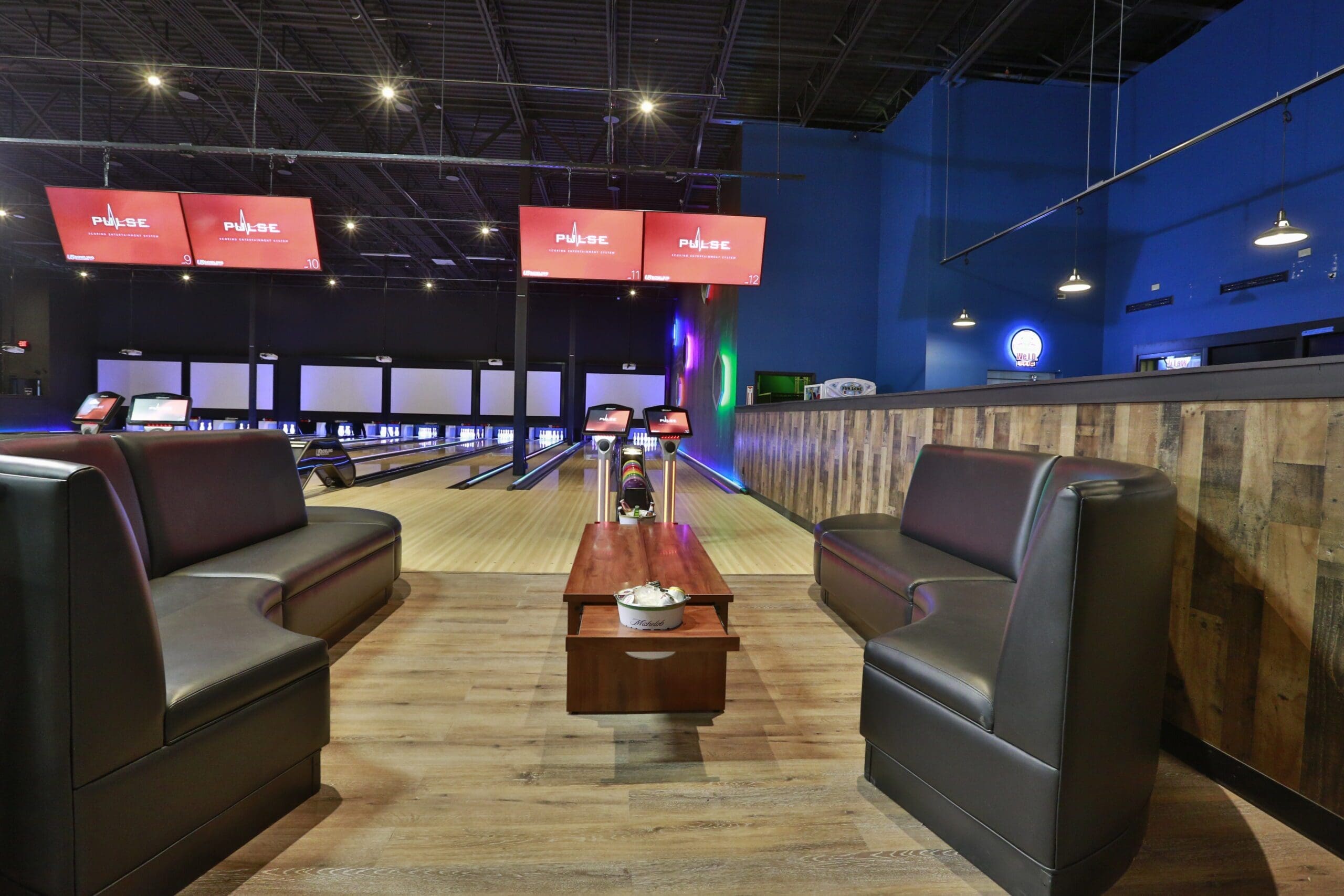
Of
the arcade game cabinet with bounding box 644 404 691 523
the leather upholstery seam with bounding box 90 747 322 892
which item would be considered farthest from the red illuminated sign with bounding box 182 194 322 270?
the leather upholstery seam with bounding box 90 747 322 892

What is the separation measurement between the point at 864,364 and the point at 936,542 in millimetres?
6071

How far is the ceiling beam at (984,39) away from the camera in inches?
215

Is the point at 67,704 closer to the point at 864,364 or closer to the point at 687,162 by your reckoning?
the point at 864,364

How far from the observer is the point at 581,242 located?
639 cm

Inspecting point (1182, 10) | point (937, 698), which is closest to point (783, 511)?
point (937, 698)

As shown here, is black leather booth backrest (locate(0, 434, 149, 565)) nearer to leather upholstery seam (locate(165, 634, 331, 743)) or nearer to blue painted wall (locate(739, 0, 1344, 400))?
leather upholstery seam (locate(165, 634, 331, 743))

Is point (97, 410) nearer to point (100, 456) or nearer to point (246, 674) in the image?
point (100, 456)

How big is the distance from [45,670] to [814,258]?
8351 millimetres

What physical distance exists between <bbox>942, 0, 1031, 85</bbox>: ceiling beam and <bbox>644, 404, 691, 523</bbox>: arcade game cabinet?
15.8 ft

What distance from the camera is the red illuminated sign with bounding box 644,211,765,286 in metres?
6.42

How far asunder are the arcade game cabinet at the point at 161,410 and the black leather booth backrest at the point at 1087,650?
887 cm

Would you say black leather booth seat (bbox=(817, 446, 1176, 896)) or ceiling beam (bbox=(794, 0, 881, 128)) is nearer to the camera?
black leather booth seat (bbox=(817, 446, 1176, 896))

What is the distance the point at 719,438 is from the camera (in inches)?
377

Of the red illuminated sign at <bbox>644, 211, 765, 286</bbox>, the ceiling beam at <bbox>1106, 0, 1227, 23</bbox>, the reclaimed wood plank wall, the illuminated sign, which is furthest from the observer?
the illuminated sign
